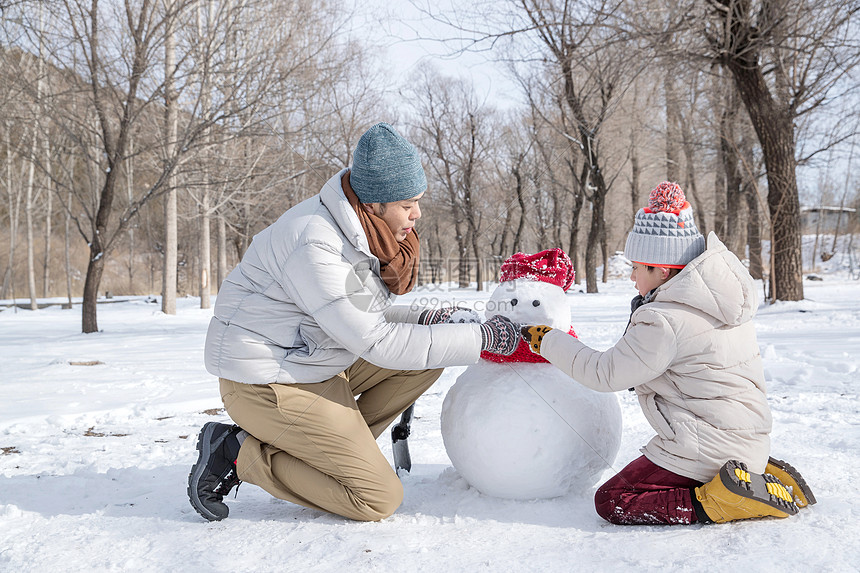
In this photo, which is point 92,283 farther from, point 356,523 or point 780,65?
point 780,65

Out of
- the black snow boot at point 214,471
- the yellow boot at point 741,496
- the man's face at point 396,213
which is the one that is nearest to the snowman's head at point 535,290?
the man's face at point 396,213

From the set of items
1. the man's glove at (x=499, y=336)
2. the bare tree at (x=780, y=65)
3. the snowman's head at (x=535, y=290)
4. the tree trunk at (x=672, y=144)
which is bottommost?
the man's glove at (x=499, y=336)

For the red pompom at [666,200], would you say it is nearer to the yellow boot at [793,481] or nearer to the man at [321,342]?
the man at [321,342]

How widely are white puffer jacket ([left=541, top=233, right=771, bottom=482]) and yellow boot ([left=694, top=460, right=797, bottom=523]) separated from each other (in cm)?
8

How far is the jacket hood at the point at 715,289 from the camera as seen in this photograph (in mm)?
2154

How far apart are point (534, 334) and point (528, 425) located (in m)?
0.35

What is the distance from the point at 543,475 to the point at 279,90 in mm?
7100

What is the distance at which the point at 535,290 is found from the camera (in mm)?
2643

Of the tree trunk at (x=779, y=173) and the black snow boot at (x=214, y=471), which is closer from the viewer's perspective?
the black snow boot at (x=214, y=471)

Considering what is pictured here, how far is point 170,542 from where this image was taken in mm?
2148

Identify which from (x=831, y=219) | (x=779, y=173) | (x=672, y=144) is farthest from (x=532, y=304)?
(x=831, y=219)

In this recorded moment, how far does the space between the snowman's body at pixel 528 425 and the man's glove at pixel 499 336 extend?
5.0 inches

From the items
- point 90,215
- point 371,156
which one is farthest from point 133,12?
point 371,156

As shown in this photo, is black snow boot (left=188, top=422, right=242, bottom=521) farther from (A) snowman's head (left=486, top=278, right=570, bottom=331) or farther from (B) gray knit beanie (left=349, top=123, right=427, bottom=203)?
(A) snowman's head (left=486, top=278, right=570, bottom=331)
